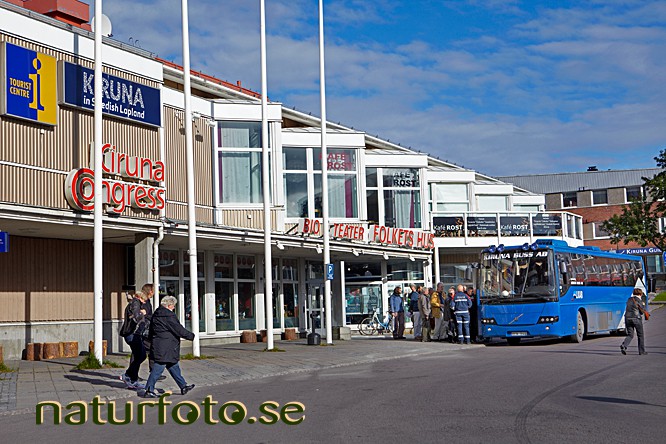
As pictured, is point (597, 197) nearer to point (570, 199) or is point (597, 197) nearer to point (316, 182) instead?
point (570, 199)

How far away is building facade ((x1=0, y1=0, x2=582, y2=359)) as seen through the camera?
68.7 feet

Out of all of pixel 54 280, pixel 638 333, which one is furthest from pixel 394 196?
pixel 54 280

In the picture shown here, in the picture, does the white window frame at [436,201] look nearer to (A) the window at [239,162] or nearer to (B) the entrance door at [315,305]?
(B) the entrance door at [315,305]

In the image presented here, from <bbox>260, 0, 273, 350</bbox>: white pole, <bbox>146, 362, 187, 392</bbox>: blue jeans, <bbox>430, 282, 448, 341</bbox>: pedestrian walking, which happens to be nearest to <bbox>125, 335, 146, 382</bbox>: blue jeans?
<bbox>146, 362, 187, 392</bbox>: blue jeans

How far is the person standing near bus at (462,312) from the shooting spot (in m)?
27.4

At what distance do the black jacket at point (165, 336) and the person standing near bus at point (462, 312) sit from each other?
14.7 metres

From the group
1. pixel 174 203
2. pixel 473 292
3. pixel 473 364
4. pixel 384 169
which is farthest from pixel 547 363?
pixel 384 169

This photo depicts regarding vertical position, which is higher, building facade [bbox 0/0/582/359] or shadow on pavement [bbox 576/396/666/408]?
building facade [bbox 0/0/582/359]

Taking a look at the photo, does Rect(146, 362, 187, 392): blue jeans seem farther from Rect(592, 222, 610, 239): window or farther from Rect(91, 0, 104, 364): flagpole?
Rect(592, 222, 610, 239): window

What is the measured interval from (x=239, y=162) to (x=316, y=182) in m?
4.64

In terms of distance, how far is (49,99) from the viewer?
2142cm

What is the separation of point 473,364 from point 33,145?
11514 millimetres

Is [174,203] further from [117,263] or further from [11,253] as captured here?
[11,253]

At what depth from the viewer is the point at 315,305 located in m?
35.4
